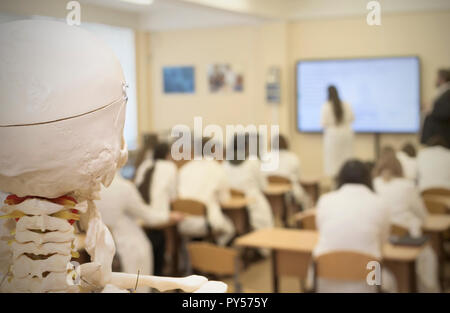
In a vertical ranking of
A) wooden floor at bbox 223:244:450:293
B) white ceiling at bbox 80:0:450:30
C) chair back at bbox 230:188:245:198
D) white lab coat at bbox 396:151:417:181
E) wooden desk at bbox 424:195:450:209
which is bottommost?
wooden floor at bbox 223:244:450:293

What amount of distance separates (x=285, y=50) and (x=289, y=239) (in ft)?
18.5

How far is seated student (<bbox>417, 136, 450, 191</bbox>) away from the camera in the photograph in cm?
513

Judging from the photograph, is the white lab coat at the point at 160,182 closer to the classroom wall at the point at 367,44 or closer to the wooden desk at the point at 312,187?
the wooden desk at the point at 312,187

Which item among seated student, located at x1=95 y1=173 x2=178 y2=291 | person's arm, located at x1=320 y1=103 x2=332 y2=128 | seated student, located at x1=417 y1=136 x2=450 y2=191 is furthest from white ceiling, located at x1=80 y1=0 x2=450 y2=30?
seated student, located at x1=95 y1=173 x2=178 y2=291

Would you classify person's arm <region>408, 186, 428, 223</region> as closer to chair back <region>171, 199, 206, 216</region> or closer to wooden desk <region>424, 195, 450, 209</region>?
wooden desk <region>424, 195, 450, 209</region>

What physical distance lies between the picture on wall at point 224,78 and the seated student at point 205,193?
4343 millimetres

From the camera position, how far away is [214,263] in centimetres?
366

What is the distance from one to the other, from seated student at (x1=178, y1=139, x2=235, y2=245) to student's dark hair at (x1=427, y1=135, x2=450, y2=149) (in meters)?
2.07

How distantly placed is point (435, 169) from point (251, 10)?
12.5 ft

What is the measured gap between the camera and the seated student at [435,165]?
5.13 metres

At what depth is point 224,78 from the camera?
378 inches

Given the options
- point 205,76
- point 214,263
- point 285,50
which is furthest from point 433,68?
point 214,263
